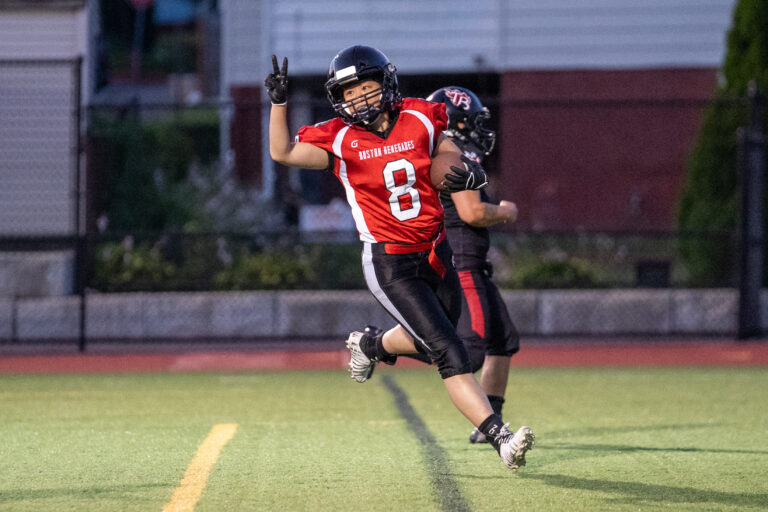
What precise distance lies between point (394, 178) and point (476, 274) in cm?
125

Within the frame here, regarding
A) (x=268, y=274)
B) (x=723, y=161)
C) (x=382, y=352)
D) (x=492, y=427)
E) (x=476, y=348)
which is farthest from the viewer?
(x=723, y=161)

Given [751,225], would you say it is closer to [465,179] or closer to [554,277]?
[554,277]

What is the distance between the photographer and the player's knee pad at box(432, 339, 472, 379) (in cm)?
517

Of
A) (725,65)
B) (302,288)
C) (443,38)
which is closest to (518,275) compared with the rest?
(302,288)

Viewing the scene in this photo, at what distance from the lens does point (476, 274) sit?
20.8ft

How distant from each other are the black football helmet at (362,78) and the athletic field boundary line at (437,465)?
1.78m

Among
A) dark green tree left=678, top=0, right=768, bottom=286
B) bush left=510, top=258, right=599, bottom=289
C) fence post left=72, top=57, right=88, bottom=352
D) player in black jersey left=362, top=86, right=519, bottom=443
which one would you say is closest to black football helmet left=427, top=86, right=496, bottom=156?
player in black jersey left=362, top=86, right=519, bottom=443

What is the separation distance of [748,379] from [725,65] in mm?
5240

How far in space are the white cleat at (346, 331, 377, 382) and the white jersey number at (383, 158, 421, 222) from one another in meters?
0.86

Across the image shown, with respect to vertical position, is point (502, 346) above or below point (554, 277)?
above

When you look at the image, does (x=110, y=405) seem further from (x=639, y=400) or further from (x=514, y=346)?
(x=639, y=400)

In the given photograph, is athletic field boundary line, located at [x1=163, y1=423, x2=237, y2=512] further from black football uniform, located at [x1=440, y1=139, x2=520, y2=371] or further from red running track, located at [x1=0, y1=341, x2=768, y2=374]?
red running track, located at [x1=0, y1=341, x2=768, y2=374]

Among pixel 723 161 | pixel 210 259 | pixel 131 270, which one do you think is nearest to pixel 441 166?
pixel 131 270

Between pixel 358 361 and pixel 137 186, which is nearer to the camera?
pixel 358 361
